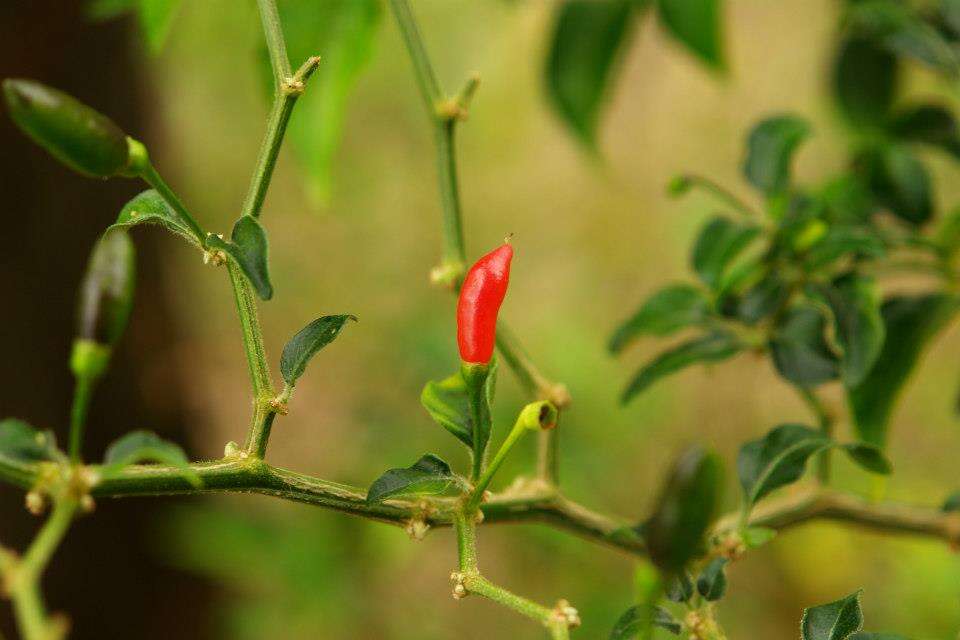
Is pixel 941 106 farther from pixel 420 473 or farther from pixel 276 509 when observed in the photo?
pixel 276 509

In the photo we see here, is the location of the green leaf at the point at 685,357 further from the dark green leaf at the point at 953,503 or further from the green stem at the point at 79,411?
the green stem at the point at 79,411

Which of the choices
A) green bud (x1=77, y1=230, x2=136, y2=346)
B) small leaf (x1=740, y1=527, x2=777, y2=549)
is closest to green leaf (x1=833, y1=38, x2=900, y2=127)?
small leaf (x1=740, y1=527, x2=777, y2=549)

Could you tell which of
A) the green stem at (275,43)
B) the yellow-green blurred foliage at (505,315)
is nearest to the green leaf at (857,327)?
the green stem at (275,43)

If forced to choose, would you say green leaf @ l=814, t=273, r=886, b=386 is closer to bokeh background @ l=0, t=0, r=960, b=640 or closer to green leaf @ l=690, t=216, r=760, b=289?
green leaf @ l=690, t=216, r=760, b=289

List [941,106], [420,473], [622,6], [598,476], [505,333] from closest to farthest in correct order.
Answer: [420,473], [505,333], [941,106], [622,6], [598,476]

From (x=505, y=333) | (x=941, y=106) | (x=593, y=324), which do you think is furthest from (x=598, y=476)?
(x=505, y=333)

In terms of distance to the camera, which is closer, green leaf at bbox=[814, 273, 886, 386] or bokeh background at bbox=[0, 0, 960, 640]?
green leaf at bbox=[814, 273, 886, 386]
